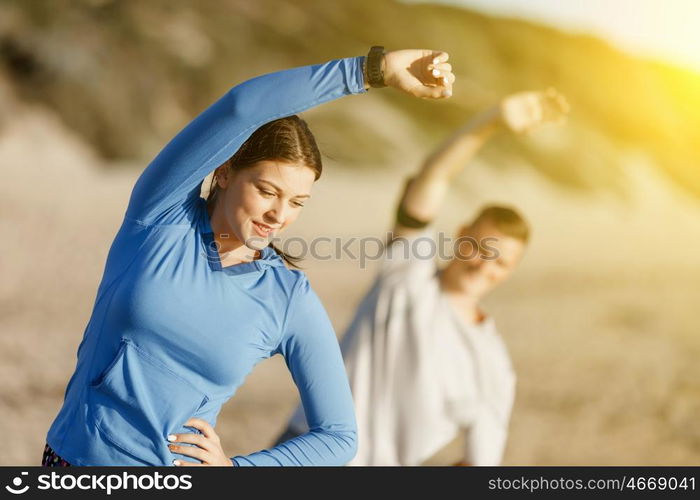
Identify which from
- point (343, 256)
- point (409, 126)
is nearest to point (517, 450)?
point (343, 256)

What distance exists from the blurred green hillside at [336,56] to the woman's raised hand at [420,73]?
8.35m

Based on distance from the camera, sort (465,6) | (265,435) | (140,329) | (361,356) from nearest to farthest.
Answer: (140,329)
(361,356)
(265,435)
(465,6)

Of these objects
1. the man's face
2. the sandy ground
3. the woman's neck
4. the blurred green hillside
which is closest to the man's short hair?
the man's face

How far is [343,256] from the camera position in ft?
27.3

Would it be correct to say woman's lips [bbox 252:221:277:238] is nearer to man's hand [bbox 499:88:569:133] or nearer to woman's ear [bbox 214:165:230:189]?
woman's ear [bbox 214:165:230:189]

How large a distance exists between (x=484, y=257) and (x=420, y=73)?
1.47m

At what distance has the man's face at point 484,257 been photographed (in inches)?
96.8

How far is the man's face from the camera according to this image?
96.8 inches

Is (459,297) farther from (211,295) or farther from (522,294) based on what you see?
(522,294)

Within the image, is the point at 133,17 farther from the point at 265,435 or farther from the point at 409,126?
the point at 265,435

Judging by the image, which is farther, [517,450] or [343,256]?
[343,256]

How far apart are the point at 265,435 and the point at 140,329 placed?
3.78 m

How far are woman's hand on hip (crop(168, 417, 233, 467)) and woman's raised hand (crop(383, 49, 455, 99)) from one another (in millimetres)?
479
